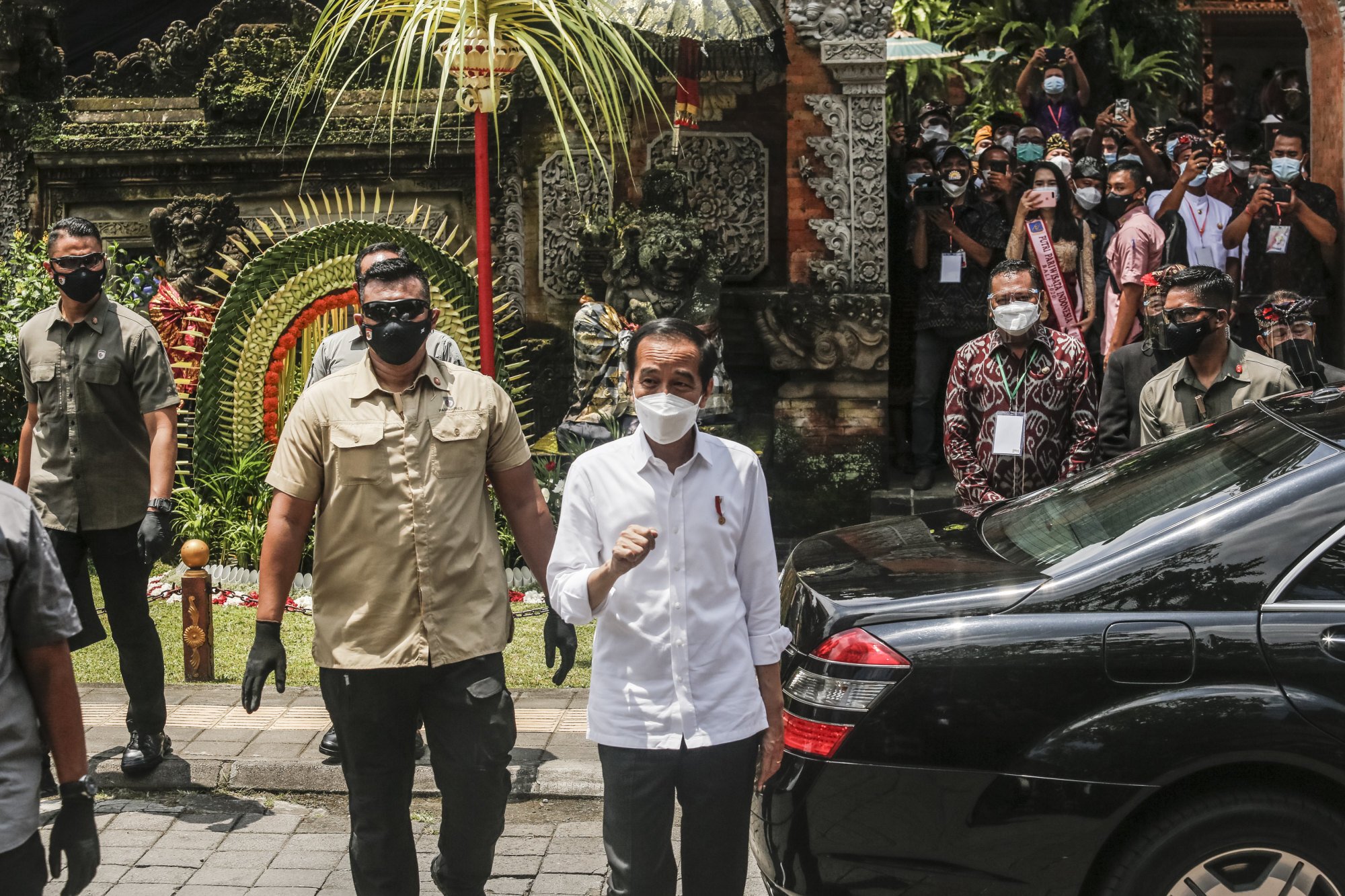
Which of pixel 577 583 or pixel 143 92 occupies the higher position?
pixel 143 92

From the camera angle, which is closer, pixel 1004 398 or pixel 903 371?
pixel 1004 398

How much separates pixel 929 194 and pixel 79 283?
5.54 m

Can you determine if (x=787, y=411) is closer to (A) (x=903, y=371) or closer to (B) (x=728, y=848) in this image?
(A) (x=903, y=371)

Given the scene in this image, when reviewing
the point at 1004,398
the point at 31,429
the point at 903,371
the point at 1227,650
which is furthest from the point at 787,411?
the point at 1227,650

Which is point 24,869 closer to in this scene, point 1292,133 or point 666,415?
point 666,415

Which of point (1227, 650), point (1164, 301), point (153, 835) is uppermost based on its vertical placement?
point (1164, 301)

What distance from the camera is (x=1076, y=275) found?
9281 millimetres

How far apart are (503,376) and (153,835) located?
4.36 metres

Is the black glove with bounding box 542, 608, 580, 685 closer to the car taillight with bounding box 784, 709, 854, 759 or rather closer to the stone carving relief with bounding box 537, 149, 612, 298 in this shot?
the car taillight with bounding box 784, 709, 854, 759

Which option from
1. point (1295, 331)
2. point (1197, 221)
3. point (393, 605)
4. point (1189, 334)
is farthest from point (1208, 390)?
point (1197, 221)

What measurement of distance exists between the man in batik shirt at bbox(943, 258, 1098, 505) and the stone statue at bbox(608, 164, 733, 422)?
2551mm

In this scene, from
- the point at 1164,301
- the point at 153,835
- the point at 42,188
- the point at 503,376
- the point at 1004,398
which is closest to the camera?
the point at 153,835

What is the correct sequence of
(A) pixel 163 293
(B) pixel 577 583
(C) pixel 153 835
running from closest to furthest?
(B) pixel 577 583
(C) pixel 153 835
(A) pixel 163 293

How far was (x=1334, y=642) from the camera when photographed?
361 cm
